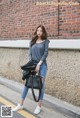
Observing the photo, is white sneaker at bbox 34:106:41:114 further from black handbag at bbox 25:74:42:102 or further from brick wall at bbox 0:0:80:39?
brick wall at bbox 0:0:80:39

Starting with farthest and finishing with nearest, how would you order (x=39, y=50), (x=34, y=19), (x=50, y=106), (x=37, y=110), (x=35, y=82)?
(x=34, y=19), (x=50, y=106), (x=37, y=110), (x=39, y=50), (x=35, y=82)

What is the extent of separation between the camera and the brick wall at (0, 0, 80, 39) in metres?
7.18

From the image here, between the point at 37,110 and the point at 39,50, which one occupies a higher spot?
the point at 39,50

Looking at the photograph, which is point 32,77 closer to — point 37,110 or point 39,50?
point 39,50

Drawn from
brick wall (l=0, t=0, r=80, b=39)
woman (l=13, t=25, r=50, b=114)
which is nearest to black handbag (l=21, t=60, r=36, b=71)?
woman (l=13, t=25, r=50, b=114)

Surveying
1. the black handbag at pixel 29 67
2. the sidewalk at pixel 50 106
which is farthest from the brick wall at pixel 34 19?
the sidewalk at pixel 50 106

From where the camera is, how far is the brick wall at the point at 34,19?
7176mm

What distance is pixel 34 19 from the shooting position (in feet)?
28.3

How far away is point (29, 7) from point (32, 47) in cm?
276

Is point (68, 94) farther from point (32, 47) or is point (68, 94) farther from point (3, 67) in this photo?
point (3, 67)

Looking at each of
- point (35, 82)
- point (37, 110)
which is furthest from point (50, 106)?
point (35, 82)

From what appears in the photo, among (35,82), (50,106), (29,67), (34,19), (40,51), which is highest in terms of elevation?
(34,19)

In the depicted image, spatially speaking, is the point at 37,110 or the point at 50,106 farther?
the point at 50,106

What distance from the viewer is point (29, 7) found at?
888 centimetres
